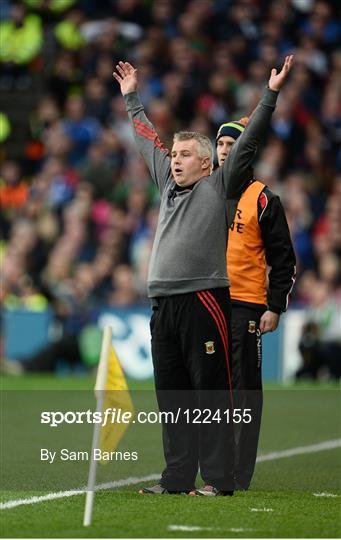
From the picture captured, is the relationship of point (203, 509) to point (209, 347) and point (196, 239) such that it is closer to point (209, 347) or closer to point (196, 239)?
point (209, 347)

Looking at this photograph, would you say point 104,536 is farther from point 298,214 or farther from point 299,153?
point 299,153

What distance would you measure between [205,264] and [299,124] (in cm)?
1330

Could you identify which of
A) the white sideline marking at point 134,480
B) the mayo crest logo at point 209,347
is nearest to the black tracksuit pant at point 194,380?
the mayo crest logo at point 209,347

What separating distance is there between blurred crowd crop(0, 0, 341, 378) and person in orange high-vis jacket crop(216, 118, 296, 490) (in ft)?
30.3

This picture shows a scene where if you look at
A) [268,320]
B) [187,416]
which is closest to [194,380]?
[187,416]

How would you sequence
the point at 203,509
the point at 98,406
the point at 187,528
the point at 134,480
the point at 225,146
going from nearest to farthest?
the point at 187,528 < the point at 98,406 < the point at 203,509 < the point at 225,146 < the point at 134,480

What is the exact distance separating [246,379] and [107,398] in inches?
67.2

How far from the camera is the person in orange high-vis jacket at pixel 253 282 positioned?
845 centimetres

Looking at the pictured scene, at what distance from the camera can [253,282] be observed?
336 inches

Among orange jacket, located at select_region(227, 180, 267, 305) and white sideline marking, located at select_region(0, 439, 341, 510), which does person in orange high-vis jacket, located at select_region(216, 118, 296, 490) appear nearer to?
orange jacket, located at select_region(227, 180, 267, 305)

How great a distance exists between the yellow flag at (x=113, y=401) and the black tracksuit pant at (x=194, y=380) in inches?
22.1

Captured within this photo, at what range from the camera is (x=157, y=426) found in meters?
12.5

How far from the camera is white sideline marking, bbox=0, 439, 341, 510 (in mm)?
7449

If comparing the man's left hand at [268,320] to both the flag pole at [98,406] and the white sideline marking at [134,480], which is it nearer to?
the white sideline marking at [134,480]
